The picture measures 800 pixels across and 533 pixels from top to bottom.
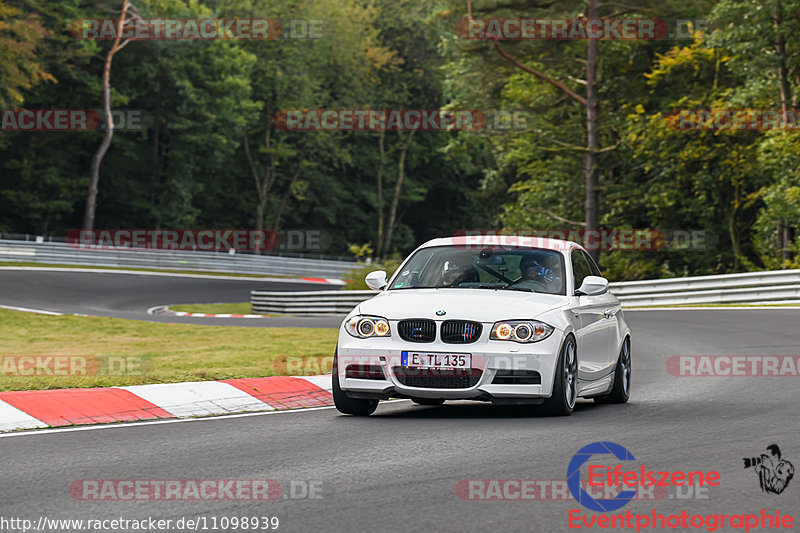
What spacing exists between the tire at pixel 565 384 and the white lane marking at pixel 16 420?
4101mm

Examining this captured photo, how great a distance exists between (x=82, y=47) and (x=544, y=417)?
5197 cm

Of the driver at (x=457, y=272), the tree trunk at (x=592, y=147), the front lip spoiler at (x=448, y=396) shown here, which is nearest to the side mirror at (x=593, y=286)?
the driver at (x=457, y=272)

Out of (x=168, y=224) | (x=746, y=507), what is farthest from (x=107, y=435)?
(x=168, y=224)

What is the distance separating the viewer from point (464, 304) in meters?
9.30

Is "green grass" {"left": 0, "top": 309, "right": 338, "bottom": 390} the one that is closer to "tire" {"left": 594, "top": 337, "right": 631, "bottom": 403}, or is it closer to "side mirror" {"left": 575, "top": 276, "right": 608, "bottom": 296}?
"tire" {"left": 594, "top": 337, "right": 631, "bottom": 403}

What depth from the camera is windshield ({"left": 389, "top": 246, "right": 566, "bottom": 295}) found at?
10.3 meters

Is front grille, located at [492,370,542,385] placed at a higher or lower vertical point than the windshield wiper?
lower

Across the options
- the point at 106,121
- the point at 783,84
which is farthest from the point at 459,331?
the point at 106,121

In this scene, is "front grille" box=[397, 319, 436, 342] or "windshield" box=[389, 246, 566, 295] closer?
"front grille" box=[397, 319, 436, 342]

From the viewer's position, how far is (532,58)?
38.0 metres

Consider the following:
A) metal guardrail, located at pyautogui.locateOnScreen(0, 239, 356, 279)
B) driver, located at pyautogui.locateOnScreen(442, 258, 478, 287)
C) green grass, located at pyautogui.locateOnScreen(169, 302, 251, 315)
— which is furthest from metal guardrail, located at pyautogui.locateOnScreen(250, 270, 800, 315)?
metal guardrail, located at pyautogui.locateOnScreen(0, 239, 356, 279)

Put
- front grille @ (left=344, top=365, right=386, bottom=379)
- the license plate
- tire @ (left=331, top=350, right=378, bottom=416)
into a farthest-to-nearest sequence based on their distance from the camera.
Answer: tire @ (left=331, top=350, right=378, bottom=416)
front grille @ (left=344, top=365, right=386, bottom=379)
the license plate

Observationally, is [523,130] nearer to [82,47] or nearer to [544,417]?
[82,47]

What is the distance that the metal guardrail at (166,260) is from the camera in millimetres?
47375
